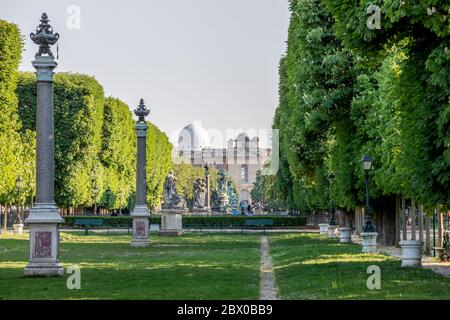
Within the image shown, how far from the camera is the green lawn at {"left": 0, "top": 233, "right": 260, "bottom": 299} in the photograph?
64.4ft

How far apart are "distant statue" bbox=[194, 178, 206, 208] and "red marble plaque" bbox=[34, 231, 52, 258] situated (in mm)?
78908

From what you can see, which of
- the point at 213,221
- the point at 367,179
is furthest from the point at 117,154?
the point at 367,179

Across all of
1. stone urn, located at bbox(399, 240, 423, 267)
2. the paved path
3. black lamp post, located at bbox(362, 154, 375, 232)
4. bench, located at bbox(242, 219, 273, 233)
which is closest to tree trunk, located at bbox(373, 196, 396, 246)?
black lamp post, located at bbox(362, 154, 375, 232)

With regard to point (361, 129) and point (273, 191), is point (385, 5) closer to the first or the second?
point (361, 129)

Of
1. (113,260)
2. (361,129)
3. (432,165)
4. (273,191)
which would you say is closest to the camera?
(432,165)

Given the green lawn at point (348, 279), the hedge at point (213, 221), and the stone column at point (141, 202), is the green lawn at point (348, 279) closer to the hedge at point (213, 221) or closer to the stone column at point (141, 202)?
the stone column at point (141, 202)

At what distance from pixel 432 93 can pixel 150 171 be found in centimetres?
9214

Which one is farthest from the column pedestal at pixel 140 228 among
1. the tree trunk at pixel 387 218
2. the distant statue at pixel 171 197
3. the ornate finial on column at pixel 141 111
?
the distant statue at pixel 171 197

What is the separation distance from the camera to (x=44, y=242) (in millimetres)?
25203

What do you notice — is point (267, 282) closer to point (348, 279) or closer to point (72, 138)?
point (348, 279)

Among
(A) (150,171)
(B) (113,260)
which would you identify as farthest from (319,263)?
(A) (150,171)

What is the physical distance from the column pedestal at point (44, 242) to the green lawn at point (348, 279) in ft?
18.9

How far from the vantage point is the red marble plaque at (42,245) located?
990 inches

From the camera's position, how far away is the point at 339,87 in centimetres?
3794
